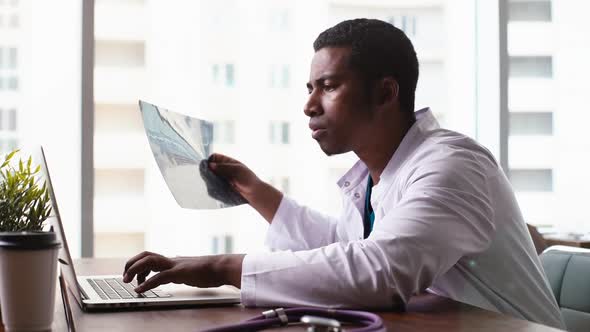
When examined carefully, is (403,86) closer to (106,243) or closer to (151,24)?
(151,24)

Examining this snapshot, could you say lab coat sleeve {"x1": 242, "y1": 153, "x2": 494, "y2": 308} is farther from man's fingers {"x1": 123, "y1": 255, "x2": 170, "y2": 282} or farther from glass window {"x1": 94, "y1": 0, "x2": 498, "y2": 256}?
glass window {"x1": 94, "y1": 0, "x2": 498, "y2": 256}

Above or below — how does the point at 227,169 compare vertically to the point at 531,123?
below

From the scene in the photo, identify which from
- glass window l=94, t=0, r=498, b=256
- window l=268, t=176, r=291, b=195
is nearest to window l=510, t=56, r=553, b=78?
glass window l=94, t=0, r=498, b=256

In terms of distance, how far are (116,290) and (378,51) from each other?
757 millimetres

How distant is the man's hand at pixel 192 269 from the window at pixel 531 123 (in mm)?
2631

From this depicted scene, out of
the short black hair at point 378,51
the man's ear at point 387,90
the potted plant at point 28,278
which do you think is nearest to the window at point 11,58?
the short black hair at point 378,51

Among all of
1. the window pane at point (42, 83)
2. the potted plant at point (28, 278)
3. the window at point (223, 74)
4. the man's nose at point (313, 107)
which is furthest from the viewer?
the window at point (223, 74)

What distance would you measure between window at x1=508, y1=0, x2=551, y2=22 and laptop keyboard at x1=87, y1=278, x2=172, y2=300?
107 inches

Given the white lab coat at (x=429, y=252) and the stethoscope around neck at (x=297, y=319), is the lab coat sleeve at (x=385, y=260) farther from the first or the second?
the stethoscope around neck at (x=297, y=319)

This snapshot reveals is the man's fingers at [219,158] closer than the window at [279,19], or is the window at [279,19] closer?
the man's fingers at [219,158]

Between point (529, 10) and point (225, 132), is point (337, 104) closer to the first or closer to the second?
point (225, 132)

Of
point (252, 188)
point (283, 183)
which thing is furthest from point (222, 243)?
point (252, 188)

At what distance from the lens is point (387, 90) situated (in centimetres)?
158

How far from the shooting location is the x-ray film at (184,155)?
4.73ft
